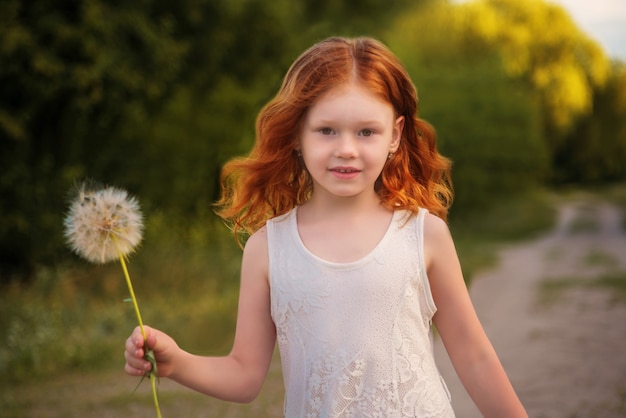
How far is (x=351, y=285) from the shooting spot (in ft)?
6.35

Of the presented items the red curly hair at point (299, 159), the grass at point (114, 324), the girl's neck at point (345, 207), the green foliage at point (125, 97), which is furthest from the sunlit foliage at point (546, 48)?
the girl's neck at point (345, 207)

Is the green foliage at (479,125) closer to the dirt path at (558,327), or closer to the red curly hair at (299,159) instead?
the dirt path at (558,327)

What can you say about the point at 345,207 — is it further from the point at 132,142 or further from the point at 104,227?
the point at 132,142

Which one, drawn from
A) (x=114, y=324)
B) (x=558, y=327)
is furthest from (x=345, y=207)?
(x=558, y=327)

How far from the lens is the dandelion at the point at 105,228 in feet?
5.72

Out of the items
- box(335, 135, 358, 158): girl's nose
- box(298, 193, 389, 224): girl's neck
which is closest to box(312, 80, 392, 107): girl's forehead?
box(335, 135, 358, 158): girl's nose

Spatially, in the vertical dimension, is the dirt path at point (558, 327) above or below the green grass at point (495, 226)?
below

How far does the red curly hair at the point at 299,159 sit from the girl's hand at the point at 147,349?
519mm

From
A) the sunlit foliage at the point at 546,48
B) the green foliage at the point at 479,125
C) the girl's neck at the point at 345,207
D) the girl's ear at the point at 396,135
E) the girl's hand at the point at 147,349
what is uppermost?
the sunlit foliage at the point at 546,48

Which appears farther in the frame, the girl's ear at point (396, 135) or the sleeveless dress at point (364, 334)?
the girl's ear at point (396, 135)

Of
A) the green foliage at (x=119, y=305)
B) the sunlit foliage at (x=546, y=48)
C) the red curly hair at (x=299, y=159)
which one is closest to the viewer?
the red curly hair at (x=299, y=159)

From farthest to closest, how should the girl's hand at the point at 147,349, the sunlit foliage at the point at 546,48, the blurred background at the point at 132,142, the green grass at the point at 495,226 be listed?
the sunlit foliage at the point at 546,48 < the green grass at the point at 495,226 < the blurred background at the point at 132,142 < the girl's hand at the point at 147,349

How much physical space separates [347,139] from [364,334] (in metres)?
0.44

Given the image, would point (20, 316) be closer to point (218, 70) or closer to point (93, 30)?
point (93, 30)
